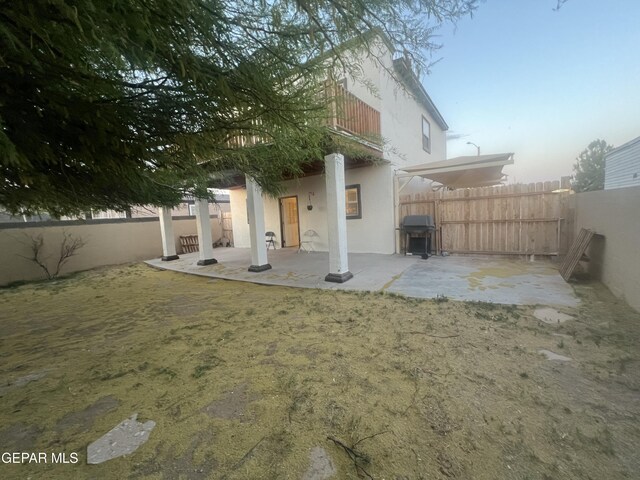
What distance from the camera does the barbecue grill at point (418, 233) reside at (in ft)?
22.8

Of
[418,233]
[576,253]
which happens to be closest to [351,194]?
[418,233]

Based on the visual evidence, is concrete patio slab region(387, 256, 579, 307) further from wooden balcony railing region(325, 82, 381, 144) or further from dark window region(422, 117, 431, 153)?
dark window region(422, 117, 431, 153)

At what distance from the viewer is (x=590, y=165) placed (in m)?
25.1

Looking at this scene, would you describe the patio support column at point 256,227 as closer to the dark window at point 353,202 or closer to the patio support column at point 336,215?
the patio support column at point 336,215

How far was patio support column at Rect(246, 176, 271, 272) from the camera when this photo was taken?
6.16 metres

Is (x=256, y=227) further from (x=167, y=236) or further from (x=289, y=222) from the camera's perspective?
(x=167, y=236)

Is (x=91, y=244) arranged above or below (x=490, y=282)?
above

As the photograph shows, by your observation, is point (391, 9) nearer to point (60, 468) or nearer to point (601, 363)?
point (601, 363)

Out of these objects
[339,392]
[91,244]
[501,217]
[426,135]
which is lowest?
[339,392]

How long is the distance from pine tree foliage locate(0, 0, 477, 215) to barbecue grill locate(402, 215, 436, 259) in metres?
5.22

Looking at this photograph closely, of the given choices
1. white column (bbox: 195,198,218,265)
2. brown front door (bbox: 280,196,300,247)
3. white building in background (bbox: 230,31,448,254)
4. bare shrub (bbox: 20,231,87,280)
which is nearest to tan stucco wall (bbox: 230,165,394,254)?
white building in background (bbox: 230,31,448,254)

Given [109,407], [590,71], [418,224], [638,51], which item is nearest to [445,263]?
[418,224]

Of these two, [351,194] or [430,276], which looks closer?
[430,276]

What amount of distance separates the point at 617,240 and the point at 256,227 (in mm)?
6278
